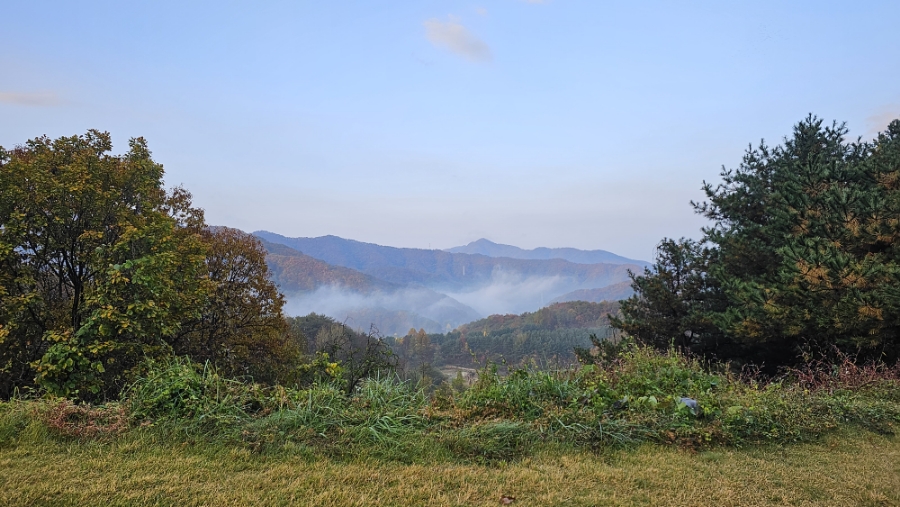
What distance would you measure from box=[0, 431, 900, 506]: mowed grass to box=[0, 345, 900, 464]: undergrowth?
0.21 meters

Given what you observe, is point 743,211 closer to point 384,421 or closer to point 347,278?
point 384,421

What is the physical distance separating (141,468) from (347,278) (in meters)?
201

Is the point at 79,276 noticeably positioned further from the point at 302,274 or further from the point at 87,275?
the point at 302,274

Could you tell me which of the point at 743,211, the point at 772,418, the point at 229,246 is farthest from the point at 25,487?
the point at 743,211

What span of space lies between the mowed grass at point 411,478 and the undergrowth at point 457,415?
207 mm

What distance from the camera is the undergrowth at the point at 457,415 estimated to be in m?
3.80

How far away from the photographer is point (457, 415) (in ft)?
14.8

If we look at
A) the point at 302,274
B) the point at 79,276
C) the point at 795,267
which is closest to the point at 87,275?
the point at 79,276

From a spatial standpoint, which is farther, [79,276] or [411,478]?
[79,276]

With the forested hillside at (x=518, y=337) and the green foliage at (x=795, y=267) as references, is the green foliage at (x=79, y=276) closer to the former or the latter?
the green foliage at (x=795, y=267)

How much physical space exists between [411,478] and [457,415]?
129 centimetres

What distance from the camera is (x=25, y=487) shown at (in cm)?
284

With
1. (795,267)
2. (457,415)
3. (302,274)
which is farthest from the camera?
(302,274)

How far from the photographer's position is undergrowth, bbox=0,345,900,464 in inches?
149
